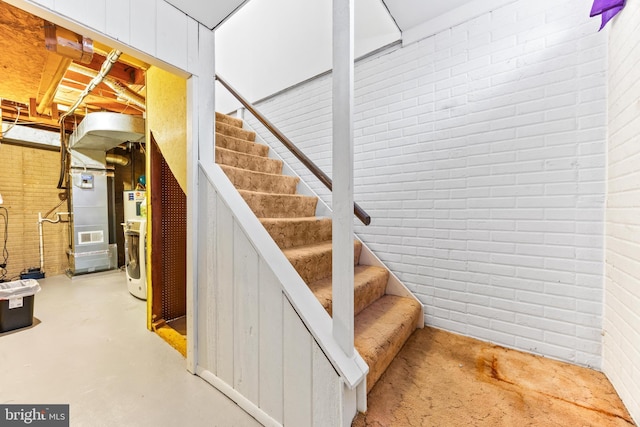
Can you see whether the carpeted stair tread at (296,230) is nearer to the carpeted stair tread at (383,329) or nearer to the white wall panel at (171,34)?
the carpeted stair tread at (383,329)

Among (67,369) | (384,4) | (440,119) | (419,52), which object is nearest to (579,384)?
(440,119)

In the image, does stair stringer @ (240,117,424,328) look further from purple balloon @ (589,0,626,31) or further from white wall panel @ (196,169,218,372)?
purple balloon @ (589,0,626,31)

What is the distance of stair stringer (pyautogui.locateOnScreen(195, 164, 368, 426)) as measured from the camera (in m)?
1.19

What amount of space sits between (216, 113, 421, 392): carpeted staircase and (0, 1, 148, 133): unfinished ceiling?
4.50 ft

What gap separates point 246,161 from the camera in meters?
2.49

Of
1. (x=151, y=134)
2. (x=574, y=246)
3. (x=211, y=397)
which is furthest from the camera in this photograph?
(x=151, y=134)

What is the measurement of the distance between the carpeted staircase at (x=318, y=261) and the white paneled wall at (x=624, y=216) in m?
1.14

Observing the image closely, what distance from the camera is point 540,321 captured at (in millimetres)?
1800

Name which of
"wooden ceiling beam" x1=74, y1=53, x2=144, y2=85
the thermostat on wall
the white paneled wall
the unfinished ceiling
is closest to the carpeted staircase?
the white paneled wall

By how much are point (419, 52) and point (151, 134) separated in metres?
2.57

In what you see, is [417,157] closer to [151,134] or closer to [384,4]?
[384,4]

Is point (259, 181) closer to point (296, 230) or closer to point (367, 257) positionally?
point (296, 230)

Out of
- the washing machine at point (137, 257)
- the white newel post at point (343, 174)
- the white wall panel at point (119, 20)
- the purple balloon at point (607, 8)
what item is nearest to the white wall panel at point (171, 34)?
the white wall panel at point (119, 20)

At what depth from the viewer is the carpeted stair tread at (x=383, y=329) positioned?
58.0 inches
